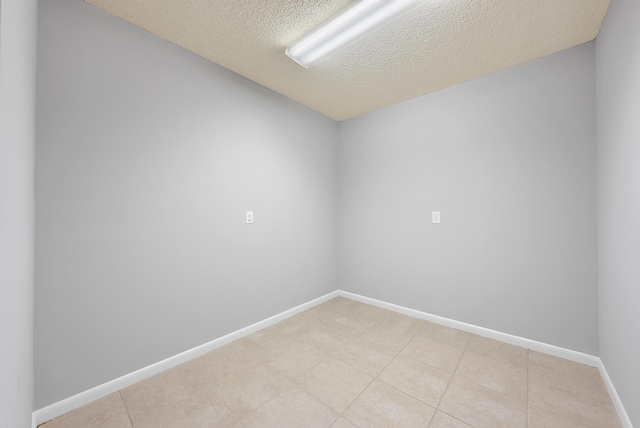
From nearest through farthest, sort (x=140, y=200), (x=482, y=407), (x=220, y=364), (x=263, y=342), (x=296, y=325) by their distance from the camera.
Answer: (x=482, y=407)
(x=140, y=200)
(x=220, y=364)
(x=263, y=342)
(x=296, y=325)

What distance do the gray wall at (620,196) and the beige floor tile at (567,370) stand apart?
0.46 feet

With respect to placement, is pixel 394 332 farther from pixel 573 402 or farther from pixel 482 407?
pixel 573 402

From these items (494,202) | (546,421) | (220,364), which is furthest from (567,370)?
(220,364)

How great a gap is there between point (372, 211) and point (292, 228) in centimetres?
103

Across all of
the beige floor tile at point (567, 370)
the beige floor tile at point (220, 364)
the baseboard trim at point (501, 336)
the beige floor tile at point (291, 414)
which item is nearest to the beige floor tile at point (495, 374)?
the beige floor tile at point (567, 370)

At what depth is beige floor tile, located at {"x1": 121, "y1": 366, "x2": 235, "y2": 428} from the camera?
1.39 metres

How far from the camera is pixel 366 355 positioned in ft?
6.69

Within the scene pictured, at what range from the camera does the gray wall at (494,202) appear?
1940 millimetres

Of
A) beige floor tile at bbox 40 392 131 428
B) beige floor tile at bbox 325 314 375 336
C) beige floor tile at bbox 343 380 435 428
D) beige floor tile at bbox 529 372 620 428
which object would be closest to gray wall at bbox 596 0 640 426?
beige floor tile at bbox 529 372 620 428

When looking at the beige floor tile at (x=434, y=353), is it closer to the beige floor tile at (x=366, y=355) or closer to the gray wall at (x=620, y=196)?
the beige floor tile at (x=366, y=355)

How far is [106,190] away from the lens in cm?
162

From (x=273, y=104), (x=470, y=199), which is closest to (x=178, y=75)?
(x=273, y=104)

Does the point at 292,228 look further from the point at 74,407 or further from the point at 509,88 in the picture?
the point at 509,88

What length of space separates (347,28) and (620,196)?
194cm
